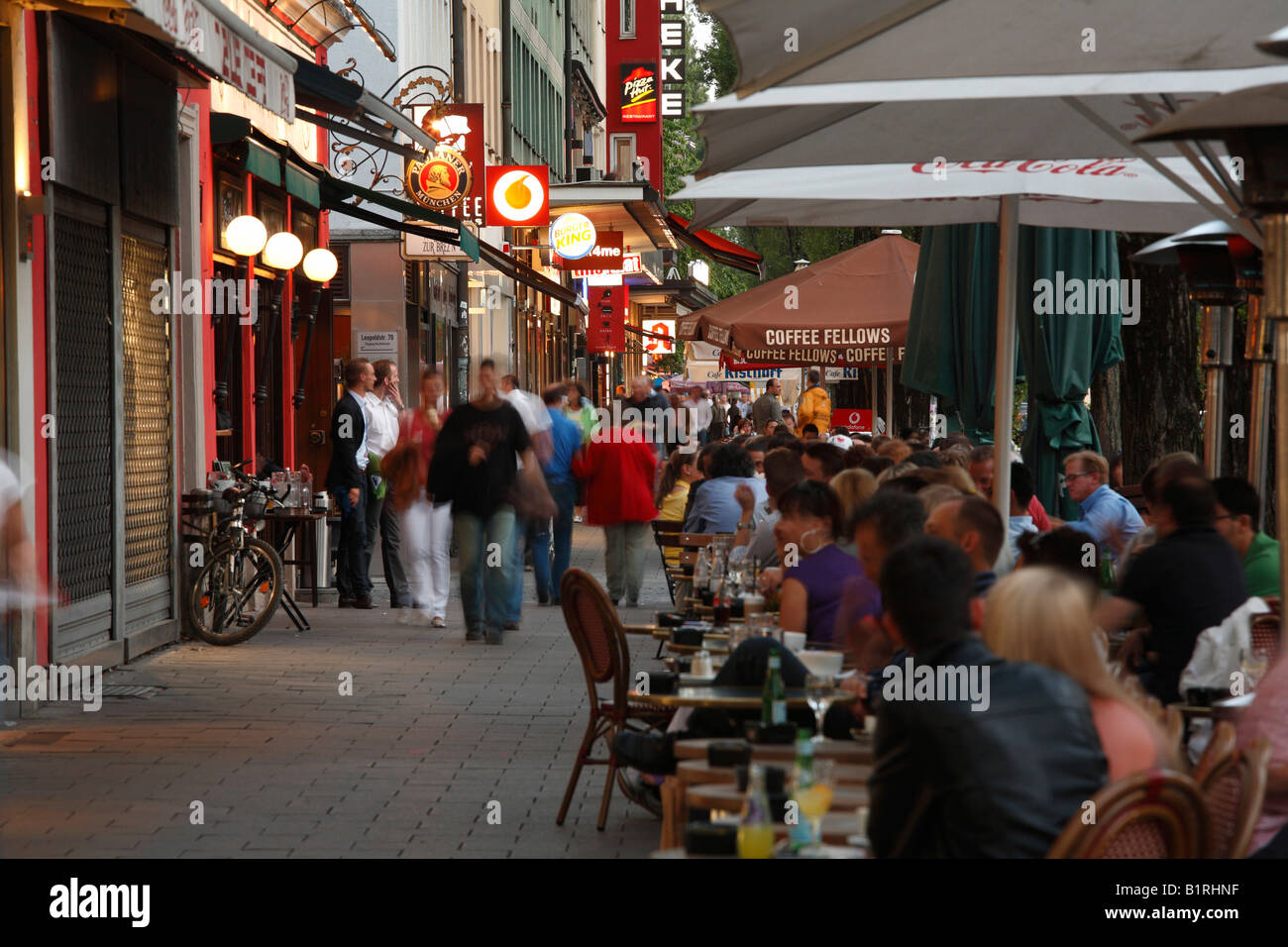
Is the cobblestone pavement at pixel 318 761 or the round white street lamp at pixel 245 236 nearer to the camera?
the cobblestone pavement at pixel 318 761

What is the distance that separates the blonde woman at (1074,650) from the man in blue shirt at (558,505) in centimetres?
1223

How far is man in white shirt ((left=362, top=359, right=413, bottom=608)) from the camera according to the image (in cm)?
1628

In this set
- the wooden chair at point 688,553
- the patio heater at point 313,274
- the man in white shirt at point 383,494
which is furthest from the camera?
the patio heater at point 313,274

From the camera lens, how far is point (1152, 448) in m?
15.5

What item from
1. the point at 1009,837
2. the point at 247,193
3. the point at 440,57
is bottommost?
the point at 1009,837

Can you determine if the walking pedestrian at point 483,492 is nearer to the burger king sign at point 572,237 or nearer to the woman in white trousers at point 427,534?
the woman in white trousers at point 427,534

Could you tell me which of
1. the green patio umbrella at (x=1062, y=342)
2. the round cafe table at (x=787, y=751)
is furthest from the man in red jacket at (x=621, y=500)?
the round cafe table at (x=787, y=751)

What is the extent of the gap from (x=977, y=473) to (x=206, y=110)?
730 cm

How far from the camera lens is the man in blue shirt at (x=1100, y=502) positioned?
1069cm

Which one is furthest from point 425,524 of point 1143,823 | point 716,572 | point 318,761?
Answer: point 1143,823

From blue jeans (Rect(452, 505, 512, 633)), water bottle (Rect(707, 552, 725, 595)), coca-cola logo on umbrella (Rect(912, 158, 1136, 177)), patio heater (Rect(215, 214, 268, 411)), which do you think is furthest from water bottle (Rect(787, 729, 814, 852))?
patio heater (Rect(215, 214, 268, 411))

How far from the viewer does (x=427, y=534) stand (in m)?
14.8

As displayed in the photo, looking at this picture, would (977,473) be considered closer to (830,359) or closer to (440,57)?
(830,359)
